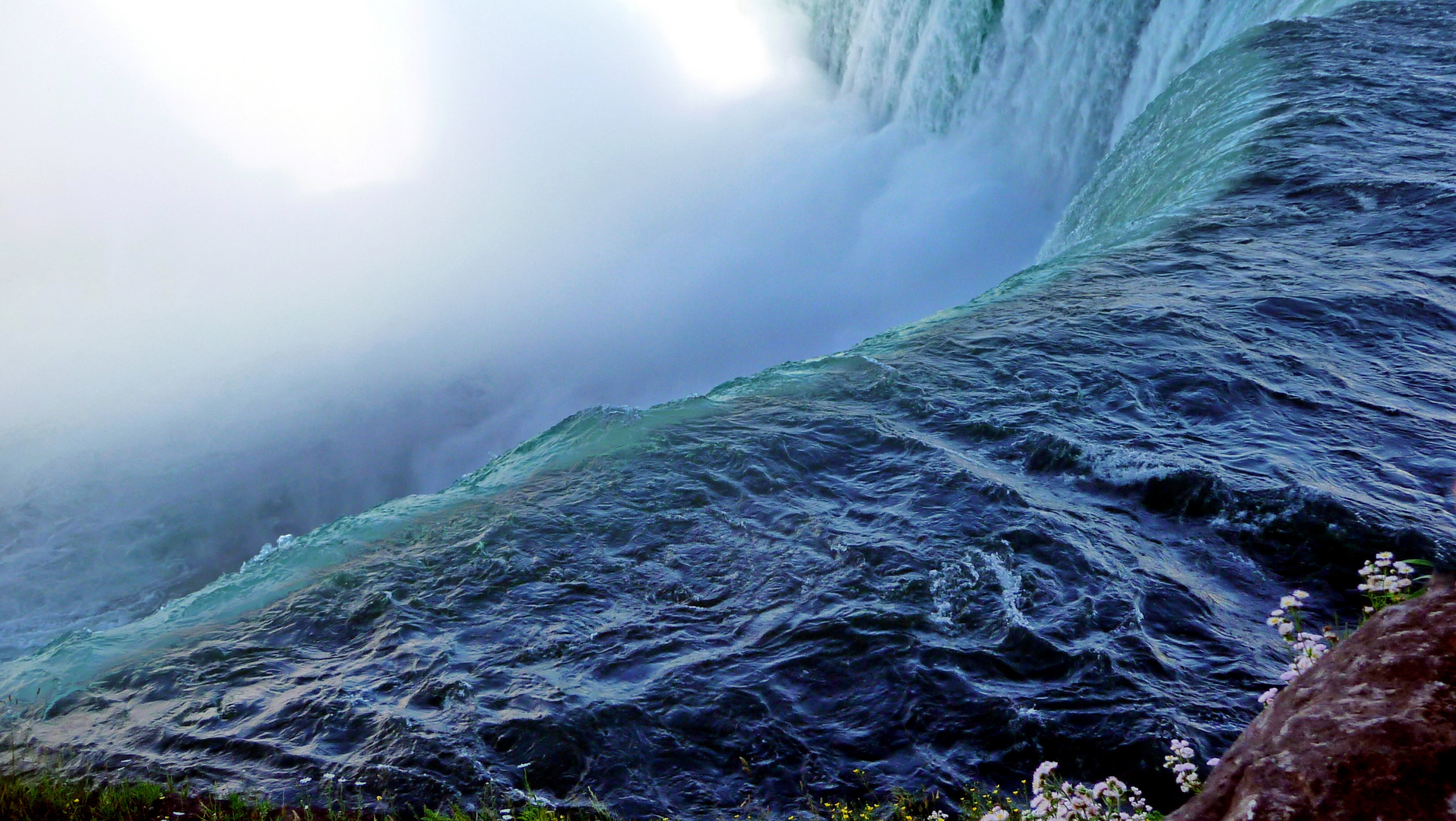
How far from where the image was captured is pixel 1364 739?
2039 mm

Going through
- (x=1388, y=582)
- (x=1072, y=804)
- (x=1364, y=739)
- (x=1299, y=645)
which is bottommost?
(x=1072, y=804)

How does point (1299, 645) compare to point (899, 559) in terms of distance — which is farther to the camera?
point (899, 559)

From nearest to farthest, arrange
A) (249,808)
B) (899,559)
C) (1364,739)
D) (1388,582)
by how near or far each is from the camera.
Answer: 1. (1364,739)
2. (1388,582)
3. (249,808)
4. (899,559)

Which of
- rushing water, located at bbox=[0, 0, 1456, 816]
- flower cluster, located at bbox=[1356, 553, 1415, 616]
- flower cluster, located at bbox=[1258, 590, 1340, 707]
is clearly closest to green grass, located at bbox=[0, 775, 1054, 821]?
rushing water, located at bbox=[0, 0, 1456, 816]

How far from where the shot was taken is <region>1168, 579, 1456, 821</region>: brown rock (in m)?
1.93

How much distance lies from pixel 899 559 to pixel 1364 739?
470 cm

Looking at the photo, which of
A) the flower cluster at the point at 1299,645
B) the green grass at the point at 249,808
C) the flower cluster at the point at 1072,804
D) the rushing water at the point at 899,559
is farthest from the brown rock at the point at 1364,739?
the rushing water at the point at 899,559

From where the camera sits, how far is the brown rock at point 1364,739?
193 cm

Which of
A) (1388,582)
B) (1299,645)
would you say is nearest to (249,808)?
(1299,645)

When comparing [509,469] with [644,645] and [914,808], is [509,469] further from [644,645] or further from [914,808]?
[914,808]

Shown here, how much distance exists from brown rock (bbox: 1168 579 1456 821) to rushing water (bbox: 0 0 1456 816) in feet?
8.67

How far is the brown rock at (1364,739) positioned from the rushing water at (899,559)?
8.67ft

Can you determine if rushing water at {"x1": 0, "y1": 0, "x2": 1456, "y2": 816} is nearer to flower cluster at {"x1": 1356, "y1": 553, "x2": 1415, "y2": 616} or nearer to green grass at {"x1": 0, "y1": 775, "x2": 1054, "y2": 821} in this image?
green grass at {"x1": 0, "y1": 775, "x2": 1054, "y2": 821}

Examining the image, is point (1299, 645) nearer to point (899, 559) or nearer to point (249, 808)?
point (899, 559)
